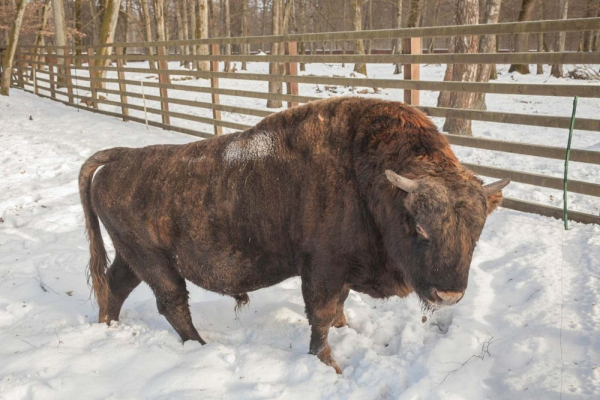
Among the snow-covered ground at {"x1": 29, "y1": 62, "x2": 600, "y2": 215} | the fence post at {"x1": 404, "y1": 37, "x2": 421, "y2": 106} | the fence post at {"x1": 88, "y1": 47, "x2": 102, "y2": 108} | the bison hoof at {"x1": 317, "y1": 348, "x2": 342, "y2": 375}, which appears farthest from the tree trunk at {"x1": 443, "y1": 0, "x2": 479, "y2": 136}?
the fence post at {"x1": 88, "y1": 47, "x2": 102, "y2": 108}

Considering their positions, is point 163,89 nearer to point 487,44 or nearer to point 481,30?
point 487,44

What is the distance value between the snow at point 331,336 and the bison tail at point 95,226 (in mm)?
298

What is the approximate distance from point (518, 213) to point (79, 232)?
5.04 meters

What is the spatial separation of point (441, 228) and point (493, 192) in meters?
0.46

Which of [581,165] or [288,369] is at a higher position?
[581,165]

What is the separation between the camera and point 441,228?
2.76 metres

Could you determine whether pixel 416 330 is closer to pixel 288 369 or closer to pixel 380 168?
pixel 288 369

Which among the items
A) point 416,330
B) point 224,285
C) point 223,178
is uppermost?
point 223,178

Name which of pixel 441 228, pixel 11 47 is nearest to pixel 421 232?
pixel 441 228

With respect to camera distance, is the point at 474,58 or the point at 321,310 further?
the point at 474,58

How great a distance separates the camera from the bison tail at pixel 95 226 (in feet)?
13.2

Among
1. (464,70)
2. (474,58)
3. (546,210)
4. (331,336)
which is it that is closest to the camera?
(331,336)

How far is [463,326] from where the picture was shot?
12.3ft

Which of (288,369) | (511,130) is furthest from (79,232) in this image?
(511,130)
